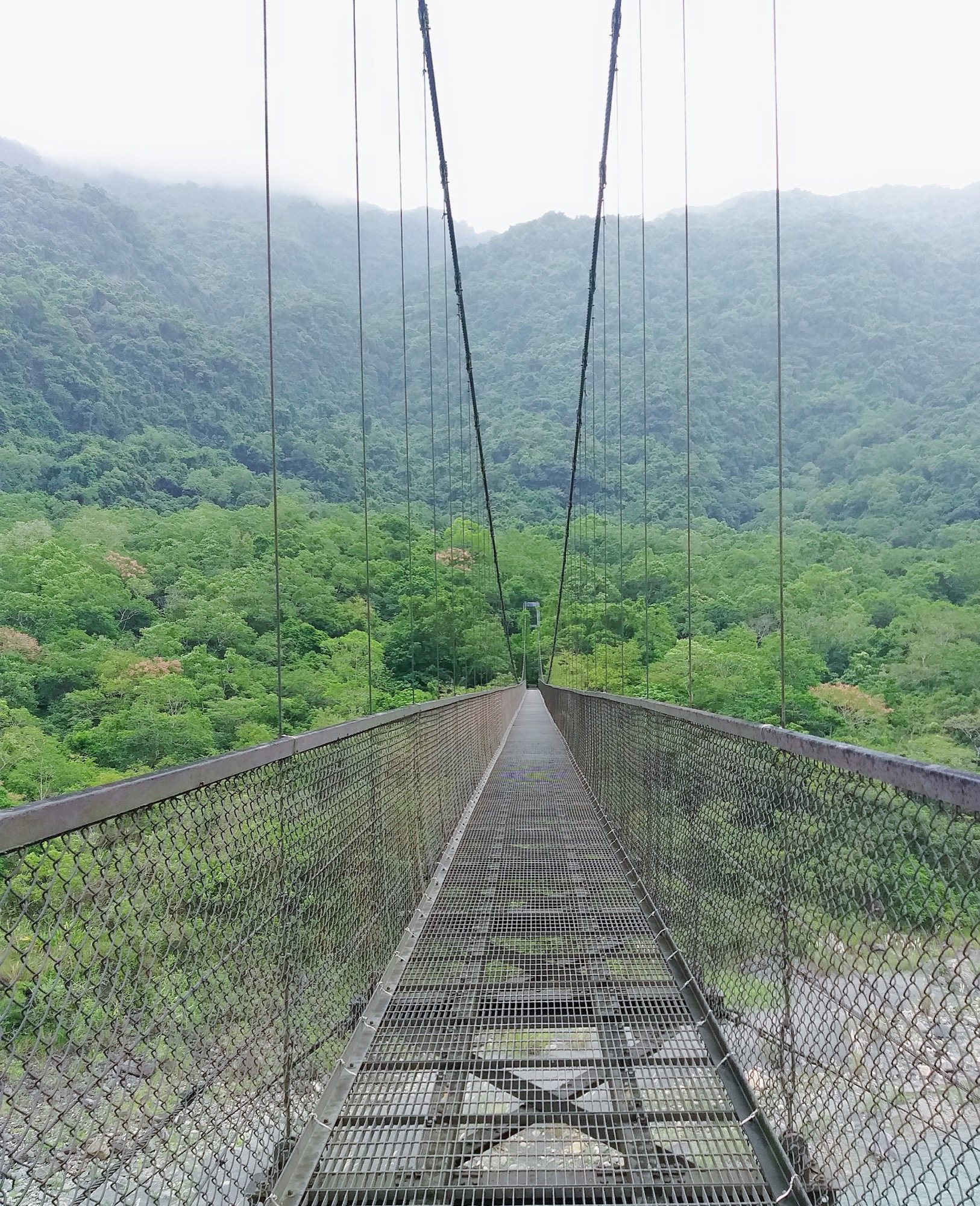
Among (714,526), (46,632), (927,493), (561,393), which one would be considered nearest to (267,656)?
(46,632)

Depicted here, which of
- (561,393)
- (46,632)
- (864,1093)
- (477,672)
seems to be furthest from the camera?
(561,393)

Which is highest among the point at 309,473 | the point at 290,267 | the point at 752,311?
the point at 290,267

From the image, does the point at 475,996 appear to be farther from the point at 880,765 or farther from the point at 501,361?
the point at 501,361

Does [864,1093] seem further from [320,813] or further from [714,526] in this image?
[714,526]

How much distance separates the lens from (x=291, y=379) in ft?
96.0

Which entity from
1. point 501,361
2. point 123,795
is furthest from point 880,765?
point 501,361

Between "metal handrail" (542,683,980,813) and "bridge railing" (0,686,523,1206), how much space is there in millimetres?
851

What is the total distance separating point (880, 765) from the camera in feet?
3.47

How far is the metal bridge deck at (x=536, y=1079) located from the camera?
142cm

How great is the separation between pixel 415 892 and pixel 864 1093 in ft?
5.77

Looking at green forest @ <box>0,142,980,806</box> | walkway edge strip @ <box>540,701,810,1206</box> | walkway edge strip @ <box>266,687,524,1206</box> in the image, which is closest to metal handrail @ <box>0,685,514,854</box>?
walkway edge strip @ <box>266,687,524,1206</box>

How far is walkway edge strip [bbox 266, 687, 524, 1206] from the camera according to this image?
4.54 feet

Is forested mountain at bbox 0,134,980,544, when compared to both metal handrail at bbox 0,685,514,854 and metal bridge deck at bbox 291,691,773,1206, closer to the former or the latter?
metal bridge deck at bbox 291,691,773,1206

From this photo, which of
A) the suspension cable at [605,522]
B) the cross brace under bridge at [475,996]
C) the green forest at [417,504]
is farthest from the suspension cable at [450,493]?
the cross brace under bridge at [475,996]
